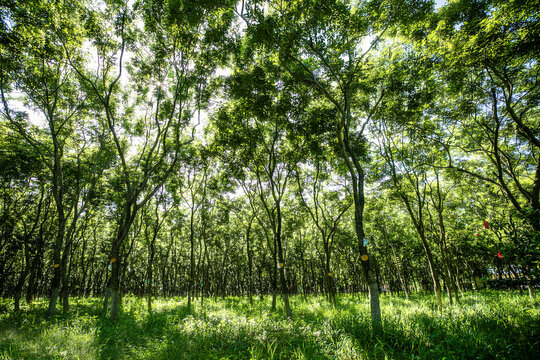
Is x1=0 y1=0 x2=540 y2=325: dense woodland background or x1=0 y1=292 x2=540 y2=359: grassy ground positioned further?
x1=0 y1=0 x2=540 y2=325: dense woodland background

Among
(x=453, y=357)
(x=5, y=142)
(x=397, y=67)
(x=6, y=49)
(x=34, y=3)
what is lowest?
(x=453, y=357)

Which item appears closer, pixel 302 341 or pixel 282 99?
pixel 302 341

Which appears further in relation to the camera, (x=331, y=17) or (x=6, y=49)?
(x=6, y=49)

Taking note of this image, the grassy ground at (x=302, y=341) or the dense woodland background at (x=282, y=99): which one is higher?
the dense woodland background at (x=282, y=99)

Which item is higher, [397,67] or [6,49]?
[6,49]

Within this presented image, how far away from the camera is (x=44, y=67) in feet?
31.7

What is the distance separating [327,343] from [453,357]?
2.70 meters

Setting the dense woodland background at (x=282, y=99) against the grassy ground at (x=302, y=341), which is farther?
the dense woodland background at (x=282, y=99)

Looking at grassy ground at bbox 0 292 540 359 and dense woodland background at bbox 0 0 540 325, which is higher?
dense woodland background at bbox 0 0 540 325

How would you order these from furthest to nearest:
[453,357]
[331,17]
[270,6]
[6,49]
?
[6,49], [270,6], [331,17], [453,357]

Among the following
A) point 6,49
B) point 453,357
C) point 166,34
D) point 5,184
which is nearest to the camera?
point 453,357

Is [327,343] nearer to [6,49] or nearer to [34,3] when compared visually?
[34,3]

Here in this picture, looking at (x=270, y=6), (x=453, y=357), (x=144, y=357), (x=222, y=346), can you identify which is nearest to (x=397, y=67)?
(x=270, y=6)

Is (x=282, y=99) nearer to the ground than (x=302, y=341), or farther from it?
farther from it
